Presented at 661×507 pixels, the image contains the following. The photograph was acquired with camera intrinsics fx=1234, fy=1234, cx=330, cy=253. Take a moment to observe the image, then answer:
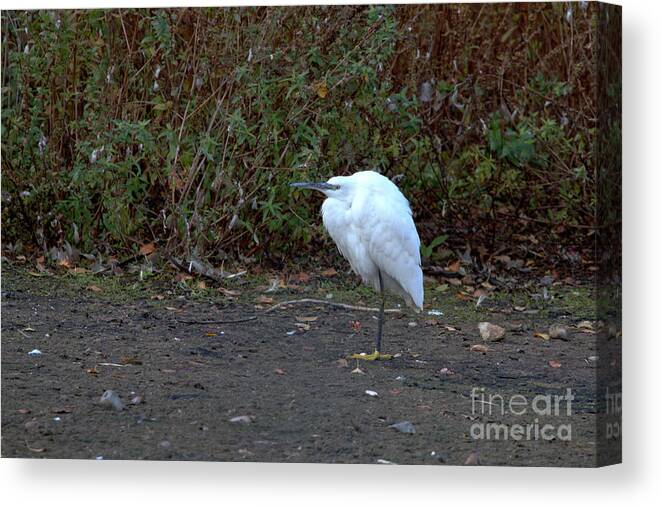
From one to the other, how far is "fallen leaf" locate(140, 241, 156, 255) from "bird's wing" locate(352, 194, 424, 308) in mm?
953

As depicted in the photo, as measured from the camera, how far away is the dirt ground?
16.3 ft

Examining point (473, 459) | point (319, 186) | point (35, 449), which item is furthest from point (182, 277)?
point (473, 459)

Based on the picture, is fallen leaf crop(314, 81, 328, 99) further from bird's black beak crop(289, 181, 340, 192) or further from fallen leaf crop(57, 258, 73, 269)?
fallen leaf crop(57, 258, 73, 269)

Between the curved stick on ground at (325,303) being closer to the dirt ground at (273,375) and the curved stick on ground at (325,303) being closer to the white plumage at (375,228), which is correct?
the dirt ground at (273,375)

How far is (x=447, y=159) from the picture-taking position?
222 inches

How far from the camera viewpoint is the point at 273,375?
5.34 metres

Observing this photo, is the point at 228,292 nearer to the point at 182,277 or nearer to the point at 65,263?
the point at 182,277

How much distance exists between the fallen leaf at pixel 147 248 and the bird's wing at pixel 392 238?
95 centimetres

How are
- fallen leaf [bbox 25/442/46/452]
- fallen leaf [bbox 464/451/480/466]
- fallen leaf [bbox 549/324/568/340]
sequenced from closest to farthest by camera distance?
fallen leaf [bbox 464/451/480/466] < fallen leaf [bbox 25/442/46/452] < fallen leaf [bbox 549/324/568/340]

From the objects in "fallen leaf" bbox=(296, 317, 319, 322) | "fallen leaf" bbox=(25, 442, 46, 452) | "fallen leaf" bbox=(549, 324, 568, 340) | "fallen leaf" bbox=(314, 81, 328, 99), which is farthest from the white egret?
"fallen leaf" bbox=(25, 442, 46, 452)

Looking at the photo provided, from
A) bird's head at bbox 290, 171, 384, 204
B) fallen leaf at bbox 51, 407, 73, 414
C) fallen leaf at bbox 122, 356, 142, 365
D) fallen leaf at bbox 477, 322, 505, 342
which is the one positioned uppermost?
bird's head at bbox 290, 171, 384, 204

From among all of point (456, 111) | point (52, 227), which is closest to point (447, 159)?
point (456, 111)

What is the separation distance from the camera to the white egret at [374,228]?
5527mm

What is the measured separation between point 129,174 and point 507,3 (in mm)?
1882
